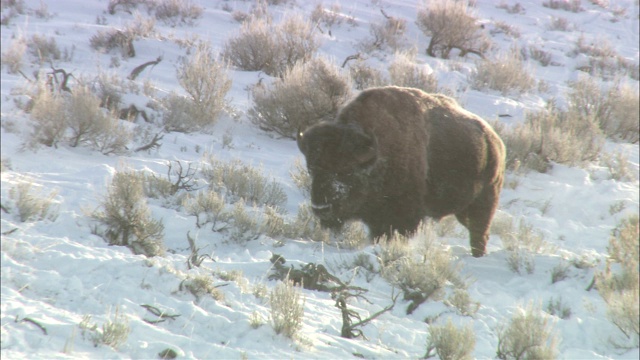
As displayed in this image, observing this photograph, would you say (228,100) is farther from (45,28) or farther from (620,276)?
(620,276)

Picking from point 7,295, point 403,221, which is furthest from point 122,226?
point 403,221

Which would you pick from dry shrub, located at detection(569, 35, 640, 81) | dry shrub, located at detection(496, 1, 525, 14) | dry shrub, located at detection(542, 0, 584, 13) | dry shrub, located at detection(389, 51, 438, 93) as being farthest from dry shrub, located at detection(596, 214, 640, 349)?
dry shrub, located at detection(542, 0, 584, 13)

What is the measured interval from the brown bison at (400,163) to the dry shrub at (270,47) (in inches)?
311

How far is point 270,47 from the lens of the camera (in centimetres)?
1369

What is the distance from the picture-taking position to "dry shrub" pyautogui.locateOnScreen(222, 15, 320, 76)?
13719mm

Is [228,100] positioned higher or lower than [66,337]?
lower

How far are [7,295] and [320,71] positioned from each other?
8.10 m

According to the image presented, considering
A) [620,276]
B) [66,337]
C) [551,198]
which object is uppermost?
[66,337]

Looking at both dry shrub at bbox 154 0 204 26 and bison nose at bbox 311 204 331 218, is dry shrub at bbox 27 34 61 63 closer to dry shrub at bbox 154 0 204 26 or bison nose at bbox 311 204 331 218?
dry shrub at bbox 154 0 204 26

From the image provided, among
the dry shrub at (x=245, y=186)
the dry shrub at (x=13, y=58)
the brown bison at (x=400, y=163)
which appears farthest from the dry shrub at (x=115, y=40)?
the brown bison at (x=400, y=163)

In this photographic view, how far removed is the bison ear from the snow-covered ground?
110cm

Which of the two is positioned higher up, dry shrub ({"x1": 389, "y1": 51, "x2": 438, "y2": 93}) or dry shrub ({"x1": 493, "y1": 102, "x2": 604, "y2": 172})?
dry shrub ({"x1": 389, "y1": 51, "x2": 438, "y2": 93})

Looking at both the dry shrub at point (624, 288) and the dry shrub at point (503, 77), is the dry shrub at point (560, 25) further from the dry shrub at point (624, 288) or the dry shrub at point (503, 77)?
the dry shrub at point (624, 288)

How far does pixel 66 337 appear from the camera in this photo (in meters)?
3.00
